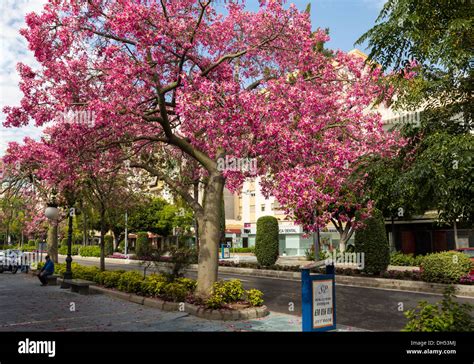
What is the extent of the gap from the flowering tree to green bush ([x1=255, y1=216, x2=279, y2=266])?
14342mm

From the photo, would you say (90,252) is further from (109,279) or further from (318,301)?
(318,301)

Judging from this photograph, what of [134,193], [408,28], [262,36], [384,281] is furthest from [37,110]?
[384,281]

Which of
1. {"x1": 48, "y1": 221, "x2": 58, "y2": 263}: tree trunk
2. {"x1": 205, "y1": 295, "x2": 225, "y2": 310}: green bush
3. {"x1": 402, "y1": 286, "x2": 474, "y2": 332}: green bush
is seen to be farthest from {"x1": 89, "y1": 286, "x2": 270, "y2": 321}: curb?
{"x1": 48, "y1": 221, "x2": 58, "y2": 263}: tree trunk

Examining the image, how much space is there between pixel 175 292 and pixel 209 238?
73.1 inches

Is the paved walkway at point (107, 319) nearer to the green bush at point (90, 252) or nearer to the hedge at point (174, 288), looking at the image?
the hedge at point (174, 288)

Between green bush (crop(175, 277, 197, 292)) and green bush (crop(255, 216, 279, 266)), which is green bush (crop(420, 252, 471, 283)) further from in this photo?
green bush (crop(255, 216, 279, 266))

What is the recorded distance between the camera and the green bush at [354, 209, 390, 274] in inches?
815

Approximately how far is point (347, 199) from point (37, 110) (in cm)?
1579

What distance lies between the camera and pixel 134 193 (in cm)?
2575

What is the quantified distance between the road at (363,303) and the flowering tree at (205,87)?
128 inches

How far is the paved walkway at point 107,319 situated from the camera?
9.56 m

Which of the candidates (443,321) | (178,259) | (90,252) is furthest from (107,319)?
(90,252)
